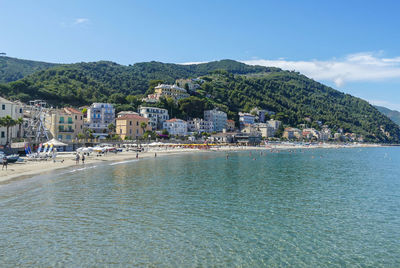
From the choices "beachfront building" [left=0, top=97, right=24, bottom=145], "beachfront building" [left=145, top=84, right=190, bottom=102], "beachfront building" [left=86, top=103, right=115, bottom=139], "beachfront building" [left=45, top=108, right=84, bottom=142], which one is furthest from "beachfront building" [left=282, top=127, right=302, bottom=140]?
"beachfront building" [left=0, top=97, right=24, bottom=145]

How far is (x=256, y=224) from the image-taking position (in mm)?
17906

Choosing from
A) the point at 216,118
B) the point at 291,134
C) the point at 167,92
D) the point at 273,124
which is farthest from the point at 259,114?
the point at 167,92

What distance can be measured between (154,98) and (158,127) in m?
27.2

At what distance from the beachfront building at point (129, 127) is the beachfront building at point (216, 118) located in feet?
149

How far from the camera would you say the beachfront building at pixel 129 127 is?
331 ft

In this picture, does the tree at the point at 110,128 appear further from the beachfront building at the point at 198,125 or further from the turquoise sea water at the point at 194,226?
the turquoise sea water at the point at 194,226

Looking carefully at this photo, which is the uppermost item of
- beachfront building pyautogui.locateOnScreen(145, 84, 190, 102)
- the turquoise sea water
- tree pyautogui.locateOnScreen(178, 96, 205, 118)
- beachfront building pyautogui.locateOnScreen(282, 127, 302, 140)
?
beachfront building pyautogui.locateOnScreen(145, 84, 190, 102)

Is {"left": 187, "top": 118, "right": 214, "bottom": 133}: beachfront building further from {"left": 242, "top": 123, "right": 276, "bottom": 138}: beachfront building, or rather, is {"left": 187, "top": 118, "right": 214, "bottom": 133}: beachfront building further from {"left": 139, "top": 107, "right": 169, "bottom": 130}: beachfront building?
{"left": 242, "top": 123, "right": 276, "bottom": 138}: beachfront building

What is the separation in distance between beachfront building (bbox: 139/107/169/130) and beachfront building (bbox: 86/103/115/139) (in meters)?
12.9

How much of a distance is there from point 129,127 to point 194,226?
287 feet

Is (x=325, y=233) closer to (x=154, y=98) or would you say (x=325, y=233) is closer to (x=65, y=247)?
(x=65, y=247)

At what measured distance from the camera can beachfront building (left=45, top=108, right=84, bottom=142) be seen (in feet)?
253

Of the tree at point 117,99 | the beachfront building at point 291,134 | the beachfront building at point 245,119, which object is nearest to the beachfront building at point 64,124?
the tree at point 117,99

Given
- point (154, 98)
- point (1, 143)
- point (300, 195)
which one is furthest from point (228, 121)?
point (300, 195)
